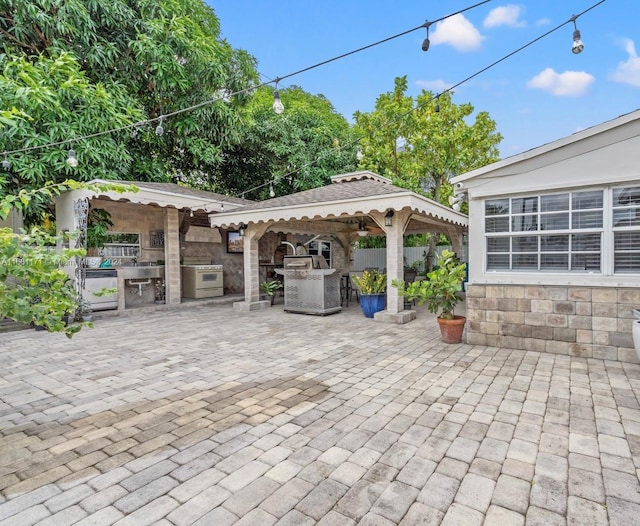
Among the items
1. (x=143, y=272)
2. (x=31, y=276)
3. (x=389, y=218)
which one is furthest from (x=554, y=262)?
(x=143, y=272)

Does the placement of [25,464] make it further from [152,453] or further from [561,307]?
[561,307]

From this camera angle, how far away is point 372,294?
743 cm

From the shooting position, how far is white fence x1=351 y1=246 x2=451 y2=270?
15.6m

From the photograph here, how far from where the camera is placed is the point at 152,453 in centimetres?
237

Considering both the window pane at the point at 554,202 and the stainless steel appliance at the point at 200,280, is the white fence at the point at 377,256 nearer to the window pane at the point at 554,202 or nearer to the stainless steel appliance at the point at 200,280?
the stainless steel appliance at the point at 200,280

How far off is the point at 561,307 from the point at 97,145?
9.58 meters

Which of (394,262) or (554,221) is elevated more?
(554,221)

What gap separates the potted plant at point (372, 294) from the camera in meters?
7.40

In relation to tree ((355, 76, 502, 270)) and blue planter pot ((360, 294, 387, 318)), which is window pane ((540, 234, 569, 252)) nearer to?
blue planter pot ((360, 294, 387, 318))

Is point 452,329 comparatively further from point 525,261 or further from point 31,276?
point 31,276

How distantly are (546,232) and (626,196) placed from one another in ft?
2.90

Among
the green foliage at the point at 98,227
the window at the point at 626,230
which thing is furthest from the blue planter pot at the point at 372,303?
the green foliage at the point at 98,227

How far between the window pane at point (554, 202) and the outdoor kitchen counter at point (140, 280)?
8.04 m

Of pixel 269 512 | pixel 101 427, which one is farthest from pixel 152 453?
pixel 269 512
